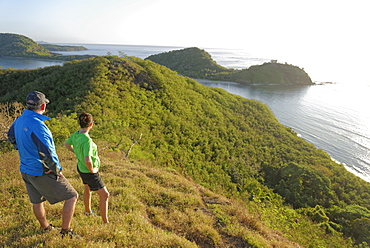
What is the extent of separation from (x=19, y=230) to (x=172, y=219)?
4.02 meters

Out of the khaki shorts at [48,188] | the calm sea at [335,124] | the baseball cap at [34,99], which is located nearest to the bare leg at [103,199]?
the khaki shorts at [48,188]

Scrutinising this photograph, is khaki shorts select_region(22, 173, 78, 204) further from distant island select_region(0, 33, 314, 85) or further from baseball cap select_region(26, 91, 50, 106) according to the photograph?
distant island select_region(0, 33, 314, 85)

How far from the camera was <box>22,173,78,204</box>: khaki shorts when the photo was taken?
354 cm

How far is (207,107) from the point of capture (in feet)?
86.9

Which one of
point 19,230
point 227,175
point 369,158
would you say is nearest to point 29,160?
point 19,230

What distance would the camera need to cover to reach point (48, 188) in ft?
11.7

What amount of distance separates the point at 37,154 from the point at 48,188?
27.6 inches

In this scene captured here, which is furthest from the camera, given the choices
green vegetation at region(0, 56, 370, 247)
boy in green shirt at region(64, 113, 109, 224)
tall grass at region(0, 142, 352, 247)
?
green vegetation at region(0, 56, 370, 247)

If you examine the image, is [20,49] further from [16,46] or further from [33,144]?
[33,144]

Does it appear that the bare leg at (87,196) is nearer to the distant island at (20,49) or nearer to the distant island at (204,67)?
the distant island at (204,67)

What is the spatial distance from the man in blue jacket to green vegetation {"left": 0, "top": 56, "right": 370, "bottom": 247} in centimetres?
112

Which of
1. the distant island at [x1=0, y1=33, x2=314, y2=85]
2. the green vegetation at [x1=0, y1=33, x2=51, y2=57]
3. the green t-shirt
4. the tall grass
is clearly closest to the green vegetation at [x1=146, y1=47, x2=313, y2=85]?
the distant island at [x1=0, y1=33, x2=314, y2=85]

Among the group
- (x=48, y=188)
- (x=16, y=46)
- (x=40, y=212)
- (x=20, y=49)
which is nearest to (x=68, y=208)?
(x=48, y=188)

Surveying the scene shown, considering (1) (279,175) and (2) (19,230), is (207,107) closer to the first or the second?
(1) (279,175)
